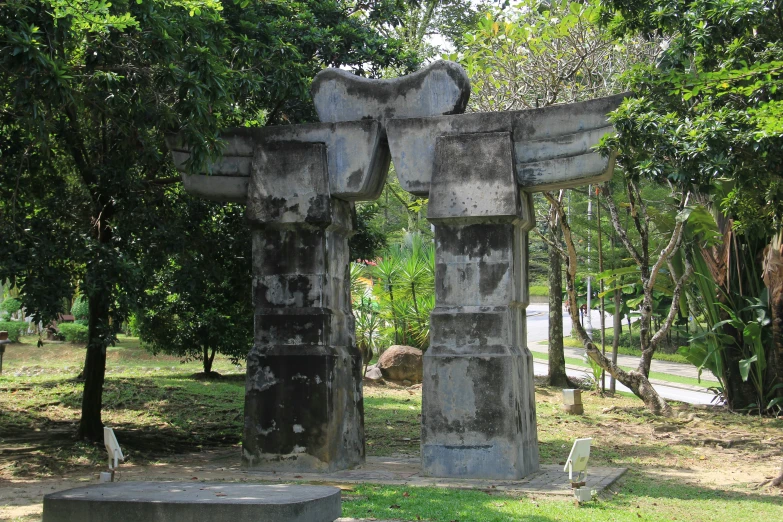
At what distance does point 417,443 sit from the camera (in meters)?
11.5

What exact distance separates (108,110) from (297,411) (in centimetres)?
356

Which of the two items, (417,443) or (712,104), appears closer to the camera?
(712,104)

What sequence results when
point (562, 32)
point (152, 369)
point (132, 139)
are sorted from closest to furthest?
point (132, 139) < point (562, 32) < point (152, 369)

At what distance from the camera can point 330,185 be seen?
8.91 meters

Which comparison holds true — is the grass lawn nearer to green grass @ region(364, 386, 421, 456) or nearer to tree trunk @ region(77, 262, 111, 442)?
green grass @ region(364, 386, 421, 456)

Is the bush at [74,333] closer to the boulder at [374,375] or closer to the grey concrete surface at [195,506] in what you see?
the boulder at [374,375]

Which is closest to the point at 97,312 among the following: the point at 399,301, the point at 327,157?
the point at 327,157

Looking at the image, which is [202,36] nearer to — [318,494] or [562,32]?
[318,494]

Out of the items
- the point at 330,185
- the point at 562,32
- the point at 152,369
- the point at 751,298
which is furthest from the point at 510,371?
the point at 152,369

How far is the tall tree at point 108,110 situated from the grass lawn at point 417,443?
1304mm

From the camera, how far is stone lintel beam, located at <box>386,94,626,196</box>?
830 centimetres

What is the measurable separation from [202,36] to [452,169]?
9.39 ft

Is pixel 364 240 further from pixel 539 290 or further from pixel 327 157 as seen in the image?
pixel 539 290

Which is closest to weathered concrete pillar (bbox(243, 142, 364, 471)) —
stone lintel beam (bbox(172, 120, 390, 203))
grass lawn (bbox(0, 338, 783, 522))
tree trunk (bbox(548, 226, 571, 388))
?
stone lintel beam (bbox(172, 120, 390, 203))
